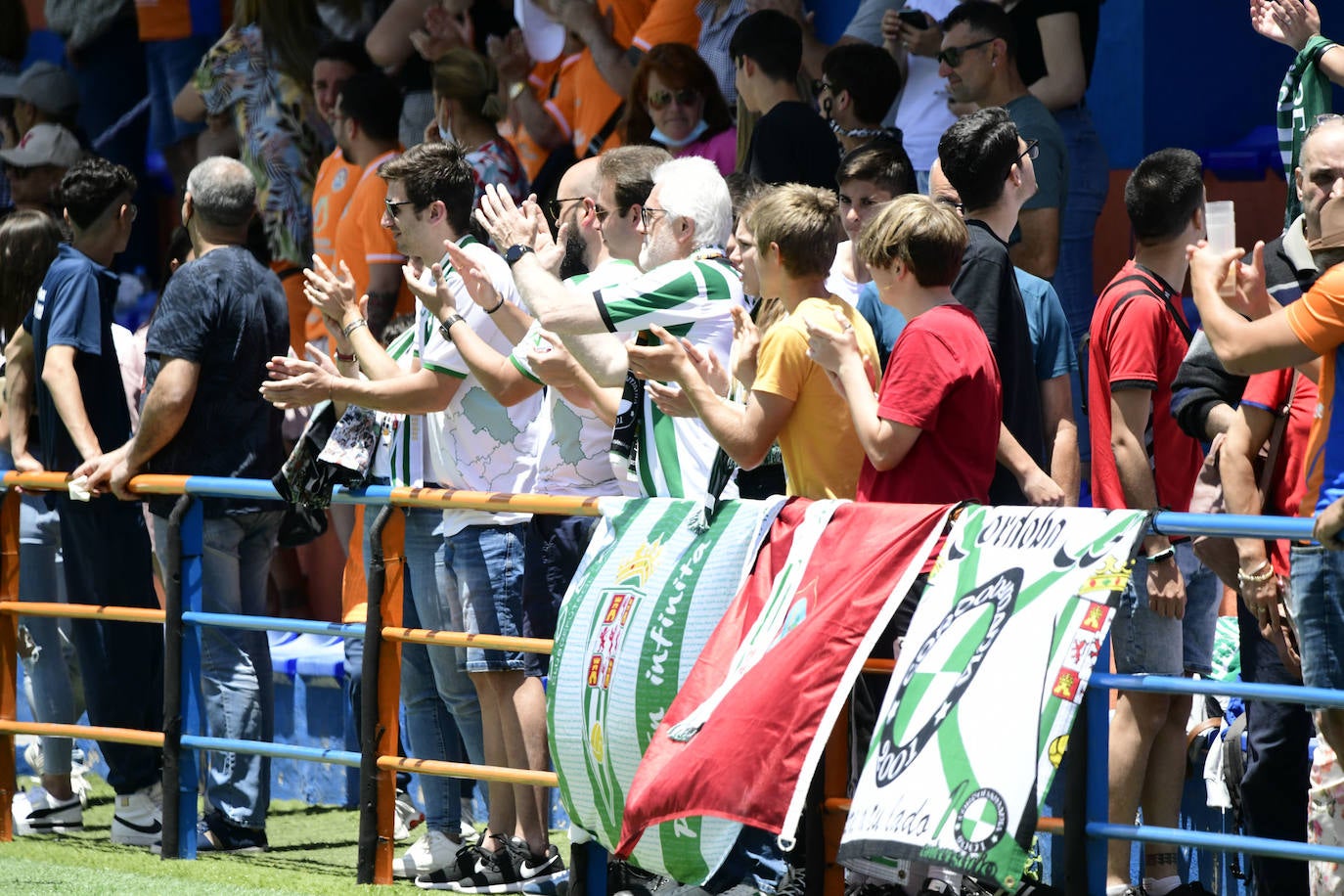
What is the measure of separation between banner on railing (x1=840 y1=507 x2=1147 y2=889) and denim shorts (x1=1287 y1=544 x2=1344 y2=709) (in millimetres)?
418

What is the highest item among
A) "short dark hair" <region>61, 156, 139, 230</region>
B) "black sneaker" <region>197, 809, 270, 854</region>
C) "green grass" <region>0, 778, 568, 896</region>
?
"short dark hair" <region>61, 156, 139, 230</region>

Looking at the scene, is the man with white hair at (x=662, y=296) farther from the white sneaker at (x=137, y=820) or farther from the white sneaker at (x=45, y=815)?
the white sneaker at (x=45, y=815)

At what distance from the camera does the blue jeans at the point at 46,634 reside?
23.7 feet

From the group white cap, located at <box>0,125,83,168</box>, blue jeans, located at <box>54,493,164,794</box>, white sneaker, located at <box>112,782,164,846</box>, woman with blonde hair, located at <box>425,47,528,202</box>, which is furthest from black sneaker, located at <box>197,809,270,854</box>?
white cap, located at <box>0,125,83,168</box>

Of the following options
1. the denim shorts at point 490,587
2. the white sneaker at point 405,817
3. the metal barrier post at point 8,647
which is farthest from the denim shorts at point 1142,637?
the metal barrier post at point 8,647

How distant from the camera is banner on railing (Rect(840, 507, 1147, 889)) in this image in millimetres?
3975

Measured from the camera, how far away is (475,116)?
8297 mm

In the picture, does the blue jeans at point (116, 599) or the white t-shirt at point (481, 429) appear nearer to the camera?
the white t-shirt at point (481, 429)

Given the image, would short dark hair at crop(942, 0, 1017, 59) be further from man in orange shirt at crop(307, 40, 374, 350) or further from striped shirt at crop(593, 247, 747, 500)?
man in orange shirt at crop(307, 40, 374, 350)

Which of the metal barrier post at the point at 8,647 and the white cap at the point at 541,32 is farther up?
the white cap at the point at 541,32

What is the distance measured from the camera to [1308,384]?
15.3ft

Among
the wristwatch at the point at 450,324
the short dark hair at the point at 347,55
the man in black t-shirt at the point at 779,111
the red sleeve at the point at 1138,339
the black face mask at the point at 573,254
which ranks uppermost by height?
the short dark hair at the point at 347,55

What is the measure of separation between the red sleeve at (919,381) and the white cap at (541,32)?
4.72 meters

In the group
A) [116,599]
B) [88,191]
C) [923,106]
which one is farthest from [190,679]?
[923,106]
